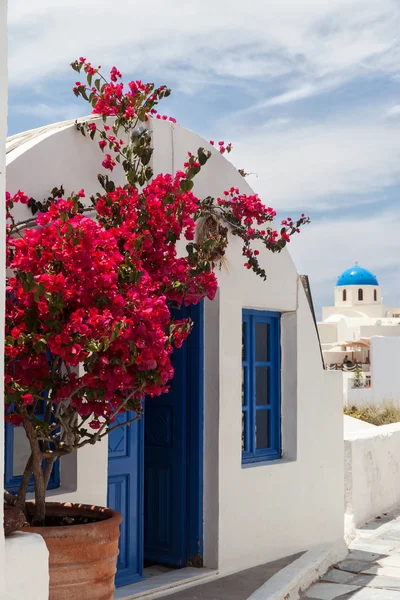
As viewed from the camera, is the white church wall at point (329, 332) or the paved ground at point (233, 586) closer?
the paved ground at point (233, 586)

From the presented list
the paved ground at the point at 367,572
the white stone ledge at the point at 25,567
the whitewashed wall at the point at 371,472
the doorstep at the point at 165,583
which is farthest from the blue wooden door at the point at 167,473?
the white stone ledge at the point at 25,567

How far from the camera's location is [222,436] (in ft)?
23.4

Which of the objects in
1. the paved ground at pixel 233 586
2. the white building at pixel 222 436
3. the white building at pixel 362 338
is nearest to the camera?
the white building at pixel 222 436

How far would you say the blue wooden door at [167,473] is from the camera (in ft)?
23.6

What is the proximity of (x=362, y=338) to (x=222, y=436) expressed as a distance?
3784 centimetres

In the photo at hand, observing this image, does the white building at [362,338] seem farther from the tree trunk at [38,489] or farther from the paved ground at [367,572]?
the tree trunk at [38,489]

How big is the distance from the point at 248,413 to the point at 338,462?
1646 mm

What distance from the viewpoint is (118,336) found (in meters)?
3.81

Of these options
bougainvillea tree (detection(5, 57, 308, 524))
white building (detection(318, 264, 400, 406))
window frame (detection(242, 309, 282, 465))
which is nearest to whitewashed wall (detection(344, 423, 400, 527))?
window frame (detection(242, 309, 282, 465))

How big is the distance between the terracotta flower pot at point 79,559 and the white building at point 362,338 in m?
18.0

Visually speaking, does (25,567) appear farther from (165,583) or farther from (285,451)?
(285,451)

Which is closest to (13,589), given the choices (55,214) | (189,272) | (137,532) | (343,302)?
(55,214)

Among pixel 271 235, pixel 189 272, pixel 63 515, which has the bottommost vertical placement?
pixel 63 515

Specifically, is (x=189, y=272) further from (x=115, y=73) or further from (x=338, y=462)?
(x=338, y=462)
